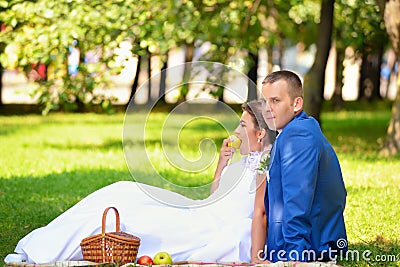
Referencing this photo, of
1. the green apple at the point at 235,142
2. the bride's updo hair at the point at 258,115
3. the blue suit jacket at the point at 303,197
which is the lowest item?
the blue suit jacket at the point at 303,197

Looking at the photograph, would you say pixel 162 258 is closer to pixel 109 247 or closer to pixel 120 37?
pixel 109 247

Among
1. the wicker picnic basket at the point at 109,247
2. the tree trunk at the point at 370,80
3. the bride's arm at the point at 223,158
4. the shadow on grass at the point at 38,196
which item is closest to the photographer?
the wicker picnic basket at the point at 109,247

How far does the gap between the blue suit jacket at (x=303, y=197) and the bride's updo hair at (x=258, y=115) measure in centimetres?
26

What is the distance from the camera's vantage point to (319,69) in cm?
1554

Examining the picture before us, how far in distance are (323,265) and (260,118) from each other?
1.15 metres

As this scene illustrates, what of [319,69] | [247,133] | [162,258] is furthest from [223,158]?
[319,69]

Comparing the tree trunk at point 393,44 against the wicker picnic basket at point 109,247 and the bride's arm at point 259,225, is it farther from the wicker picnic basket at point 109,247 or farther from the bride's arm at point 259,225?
the wicker picnic basket at point 109,247

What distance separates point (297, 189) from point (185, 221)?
89cm

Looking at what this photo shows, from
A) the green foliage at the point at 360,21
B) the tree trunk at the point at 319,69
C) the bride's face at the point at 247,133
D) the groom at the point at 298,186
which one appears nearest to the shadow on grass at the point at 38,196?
the bride's face at the point at 247,133

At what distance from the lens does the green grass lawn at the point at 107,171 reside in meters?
7.30

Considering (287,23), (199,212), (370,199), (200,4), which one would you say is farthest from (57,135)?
(199,212)

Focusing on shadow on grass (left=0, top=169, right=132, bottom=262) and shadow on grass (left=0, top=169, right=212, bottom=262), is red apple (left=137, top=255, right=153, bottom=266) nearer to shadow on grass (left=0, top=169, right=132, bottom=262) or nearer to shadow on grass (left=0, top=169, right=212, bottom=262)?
shadow on grass (left=0, top=169, right=212, bottom=262)

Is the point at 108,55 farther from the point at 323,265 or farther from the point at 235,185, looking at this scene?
the point at 323,265

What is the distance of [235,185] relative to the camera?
20.7 ft
